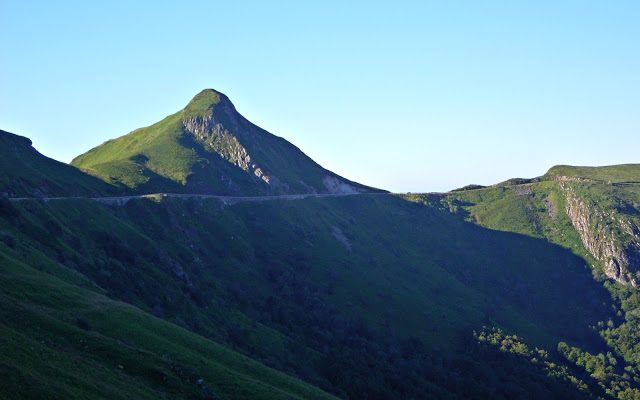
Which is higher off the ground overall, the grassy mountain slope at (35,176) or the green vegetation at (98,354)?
the grassy mountain slope at (35,176)

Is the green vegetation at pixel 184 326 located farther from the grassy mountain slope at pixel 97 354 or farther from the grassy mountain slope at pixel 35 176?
the grassy mountain slope at pixel 35 176

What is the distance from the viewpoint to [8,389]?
167 ft

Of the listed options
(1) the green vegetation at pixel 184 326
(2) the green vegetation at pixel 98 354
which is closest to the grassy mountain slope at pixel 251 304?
(1) the green vegetation at pixel 184 326

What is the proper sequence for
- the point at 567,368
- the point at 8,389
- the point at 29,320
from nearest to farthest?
the point at 8,389, the point at 29,320, the point at 567,368

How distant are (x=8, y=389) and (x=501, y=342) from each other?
543ft

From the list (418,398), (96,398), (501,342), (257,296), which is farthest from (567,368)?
(96,398)

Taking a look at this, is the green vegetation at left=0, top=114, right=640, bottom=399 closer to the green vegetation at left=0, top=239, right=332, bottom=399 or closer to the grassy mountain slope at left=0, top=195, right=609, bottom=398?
the green vegetation at left=0, top=239, right=332, bottom=399

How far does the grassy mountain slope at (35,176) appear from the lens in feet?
499

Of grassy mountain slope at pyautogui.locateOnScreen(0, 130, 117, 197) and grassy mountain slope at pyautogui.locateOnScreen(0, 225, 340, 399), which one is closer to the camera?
grassy mountain slope at pyautogui.locateOnScreen(0, 225, 340, 399)

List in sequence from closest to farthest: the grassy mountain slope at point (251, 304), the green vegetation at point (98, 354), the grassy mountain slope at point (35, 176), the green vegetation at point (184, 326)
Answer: the green vegetation at point (98, 354), the green vegetation at point (184, 326), the grassy mountain slope at point (251, 304), the grassy mountain slope at point (35, 176)

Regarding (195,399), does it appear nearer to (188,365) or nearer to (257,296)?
(188,365)

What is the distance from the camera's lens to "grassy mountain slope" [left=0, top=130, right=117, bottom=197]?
152 meters

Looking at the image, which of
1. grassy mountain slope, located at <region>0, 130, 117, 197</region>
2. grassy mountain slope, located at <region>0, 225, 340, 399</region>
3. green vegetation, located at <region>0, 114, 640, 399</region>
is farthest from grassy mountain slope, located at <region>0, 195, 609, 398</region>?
grassy mountain slope, located at <region>0, 130, 117, 197</region>

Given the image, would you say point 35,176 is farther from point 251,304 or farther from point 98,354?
point 98,354
